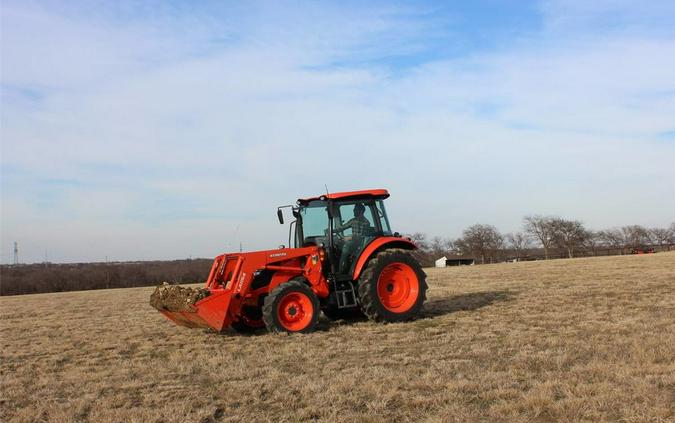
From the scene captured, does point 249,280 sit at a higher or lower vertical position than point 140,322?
higher

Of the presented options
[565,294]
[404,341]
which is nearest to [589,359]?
[404,341]

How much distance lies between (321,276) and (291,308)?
2.95ft

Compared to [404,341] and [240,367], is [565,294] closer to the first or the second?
[404,341]

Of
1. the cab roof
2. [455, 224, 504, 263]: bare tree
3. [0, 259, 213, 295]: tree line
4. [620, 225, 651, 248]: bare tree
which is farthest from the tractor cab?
[620, 225, 651, 248]: bare tree

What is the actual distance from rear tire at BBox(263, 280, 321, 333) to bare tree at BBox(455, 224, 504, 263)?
72349 mm

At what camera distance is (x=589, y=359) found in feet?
20.6

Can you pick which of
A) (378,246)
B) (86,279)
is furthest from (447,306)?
(86,279)

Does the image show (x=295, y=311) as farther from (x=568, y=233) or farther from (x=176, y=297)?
(x=568, y=233)

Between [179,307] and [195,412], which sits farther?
[179,307]

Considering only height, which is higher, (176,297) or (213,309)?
(176,297)

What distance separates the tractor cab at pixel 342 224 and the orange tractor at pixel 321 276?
0.02 metres

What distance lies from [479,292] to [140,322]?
28.3 ft

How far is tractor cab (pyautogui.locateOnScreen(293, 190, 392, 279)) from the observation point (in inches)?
402

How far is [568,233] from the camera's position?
3369 inches
